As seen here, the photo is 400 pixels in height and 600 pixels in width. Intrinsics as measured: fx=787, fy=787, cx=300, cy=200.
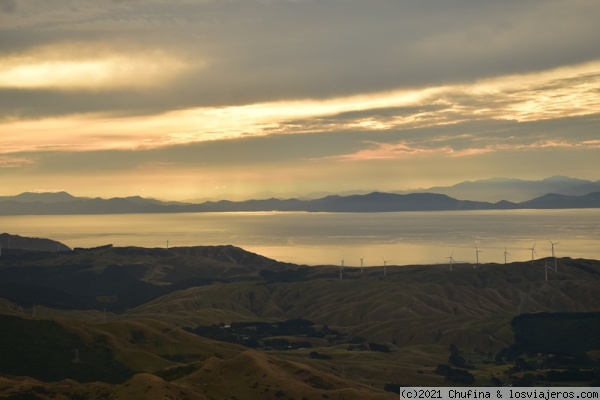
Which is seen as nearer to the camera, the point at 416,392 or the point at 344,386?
the point at 416,392

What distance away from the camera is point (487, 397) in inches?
5871

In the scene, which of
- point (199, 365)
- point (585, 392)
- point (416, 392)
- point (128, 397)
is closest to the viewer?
point (128, 397)

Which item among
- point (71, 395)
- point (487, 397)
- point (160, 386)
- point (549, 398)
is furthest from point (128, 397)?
point (549, 398)

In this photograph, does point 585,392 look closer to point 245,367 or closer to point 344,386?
point 344,386

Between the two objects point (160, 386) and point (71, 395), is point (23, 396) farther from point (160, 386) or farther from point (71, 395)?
point (160, 386)

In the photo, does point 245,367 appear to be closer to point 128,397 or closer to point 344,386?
point 344,386

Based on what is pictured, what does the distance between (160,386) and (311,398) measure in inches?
1304

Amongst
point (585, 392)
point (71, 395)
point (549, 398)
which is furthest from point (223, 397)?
point (585, 392)

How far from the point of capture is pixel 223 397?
550 feet

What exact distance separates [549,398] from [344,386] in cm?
4948

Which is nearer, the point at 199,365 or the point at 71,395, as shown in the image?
the point at 71,395

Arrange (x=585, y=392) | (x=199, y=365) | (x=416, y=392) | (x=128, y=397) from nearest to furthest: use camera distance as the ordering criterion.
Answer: (x=128, y=397)
(x=416, y=392)
(x=585, y=392)
(x=199, y=365)

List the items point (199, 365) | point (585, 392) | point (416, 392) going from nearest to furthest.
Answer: point (416, 392) → point (585, 392) → point (199, 365)

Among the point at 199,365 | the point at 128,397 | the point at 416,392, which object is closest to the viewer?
the point at 128,397
